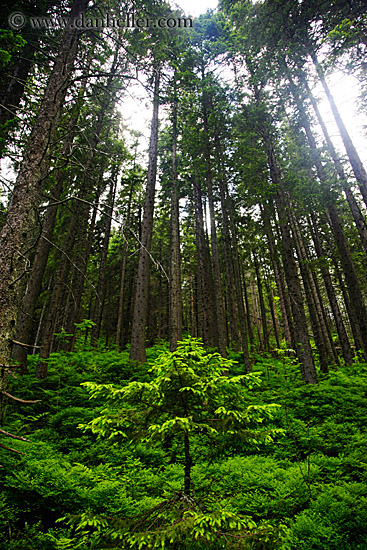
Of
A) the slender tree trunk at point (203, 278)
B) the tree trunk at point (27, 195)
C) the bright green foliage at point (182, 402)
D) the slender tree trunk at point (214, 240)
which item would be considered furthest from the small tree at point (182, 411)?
the slender tree trunk at point (203, 278)

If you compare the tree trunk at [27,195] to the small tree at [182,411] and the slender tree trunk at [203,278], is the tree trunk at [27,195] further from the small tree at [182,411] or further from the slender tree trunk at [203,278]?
the slender tree trunk at [203,278]

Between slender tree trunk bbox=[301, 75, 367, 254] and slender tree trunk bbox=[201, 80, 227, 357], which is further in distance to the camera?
slender tree trunk bbox=[201, 80, 227, 357]

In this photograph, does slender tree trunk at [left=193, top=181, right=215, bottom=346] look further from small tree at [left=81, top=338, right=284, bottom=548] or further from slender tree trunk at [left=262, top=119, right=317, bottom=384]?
small tree at [left=81, top=338, right=284, bottom=548]

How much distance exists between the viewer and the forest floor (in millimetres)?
2562

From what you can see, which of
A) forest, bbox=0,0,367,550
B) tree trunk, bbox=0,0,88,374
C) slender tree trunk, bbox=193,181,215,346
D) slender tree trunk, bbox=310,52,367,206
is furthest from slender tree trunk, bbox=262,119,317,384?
tree trunk, bbox=0,0,88,374

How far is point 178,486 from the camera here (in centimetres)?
376

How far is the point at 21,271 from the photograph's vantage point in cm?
351

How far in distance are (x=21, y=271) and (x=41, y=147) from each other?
199cm

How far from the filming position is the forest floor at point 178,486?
8.41 ft

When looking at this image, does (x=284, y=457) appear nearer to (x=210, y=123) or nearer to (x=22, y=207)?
(x=22, y=207)

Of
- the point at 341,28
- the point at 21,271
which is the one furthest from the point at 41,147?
the point at 341,28

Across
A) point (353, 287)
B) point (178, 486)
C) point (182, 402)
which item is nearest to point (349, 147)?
point (353, 287)

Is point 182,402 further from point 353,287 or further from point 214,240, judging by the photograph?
point 214,240

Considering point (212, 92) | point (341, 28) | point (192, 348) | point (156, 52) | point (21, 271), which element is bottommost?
point (192, 348)
